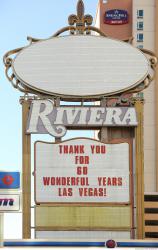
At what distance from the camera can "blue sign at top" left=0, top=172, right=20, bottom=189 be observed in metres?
47.0

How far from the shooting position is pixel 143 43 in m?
128

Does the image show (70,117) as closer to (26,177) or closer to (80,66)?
(80,66)

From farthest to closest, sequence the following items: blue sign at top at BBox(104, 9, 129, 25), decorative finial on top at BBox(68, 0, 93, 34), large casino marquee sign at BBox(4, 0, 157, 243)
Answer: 1. blue sign at top at BBox(104, 9, 129, 25)
2. decorative finial on top at BBox(68, 0, 93, 34)
3. large casino marquee sign at BBox(4, 0, 157, 243)

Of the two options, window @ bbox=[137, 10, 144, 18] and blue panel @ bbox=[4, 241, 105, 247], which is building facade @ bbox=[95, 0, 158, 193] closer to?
window @ bbox=[137, 10, 144, 18]

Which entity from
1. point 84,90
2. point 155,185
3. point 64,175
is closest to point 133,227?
point 64,175

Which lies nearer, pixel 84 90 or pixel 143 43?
pixel 84 90

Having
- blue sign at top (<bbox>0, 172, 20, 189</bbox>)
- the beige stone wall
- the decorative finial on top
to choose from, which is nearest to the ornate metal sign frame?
the decorative finial on top

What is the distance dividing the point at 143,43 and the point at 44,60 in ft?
229

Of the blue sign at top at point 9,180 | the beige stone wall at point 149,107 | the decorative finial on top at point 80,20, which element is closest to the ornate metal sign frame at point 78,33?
the decorative finial on top at point 80,20

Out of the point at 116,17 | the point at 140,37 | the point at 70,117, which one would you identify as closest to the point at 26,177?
the point at 70,117

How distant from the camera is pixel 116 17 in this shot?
428 ft

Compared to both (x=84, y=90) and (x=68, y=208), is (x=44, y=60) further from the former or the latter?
(x=68, y=208)

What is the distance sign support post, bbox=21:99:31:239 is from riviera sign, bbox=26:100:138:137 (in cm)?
58

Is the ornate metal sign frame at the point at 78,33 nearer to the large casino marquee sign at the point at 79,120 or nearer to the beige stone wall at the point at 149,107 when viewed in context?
the large casino marquee sign at the point at 79,120
